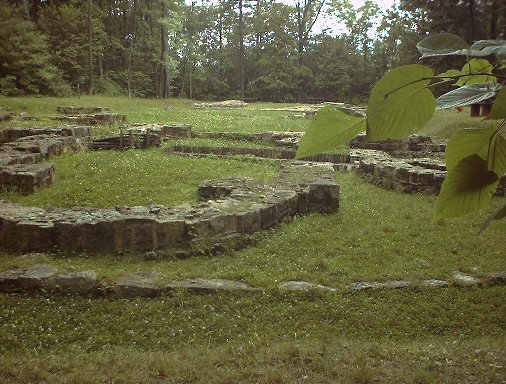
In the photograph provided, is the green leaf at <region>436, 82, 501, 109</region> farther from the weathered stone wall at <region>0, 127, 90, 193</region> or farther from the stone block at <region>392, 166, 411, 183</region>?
the stone block at <region>392, 166, 411, 183</region>

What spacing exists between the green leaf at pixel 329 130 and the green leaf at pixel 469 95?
11 cm

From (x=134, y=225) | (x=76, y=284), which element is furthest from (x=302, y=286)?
(x=76, y=284)

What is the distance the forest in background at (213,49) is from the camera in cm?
A: 2850

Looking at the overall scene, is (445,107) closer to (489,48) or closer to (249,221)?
(489,48)

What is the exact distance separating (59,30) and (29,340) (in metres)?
27.8

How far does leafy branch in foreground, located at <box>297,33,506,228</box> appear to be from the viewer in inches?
15.3

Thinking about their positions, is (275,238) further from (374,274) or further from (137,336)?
(137,336)

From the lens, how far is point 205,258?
608cm

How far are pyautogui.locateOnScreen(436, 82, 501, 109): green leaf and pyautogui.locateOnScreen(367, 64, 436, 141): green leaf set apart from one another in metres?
0.05

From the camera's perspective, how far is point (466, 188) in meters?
0.45

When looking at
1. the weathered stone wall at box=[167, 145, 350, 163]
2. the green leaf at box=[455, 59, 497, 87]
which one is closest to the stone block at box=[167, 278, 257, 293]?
the green leaf at box=[455, 59, 497, 87]

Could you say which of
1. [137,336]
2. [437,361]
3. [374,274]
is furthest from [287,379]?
[374,274]

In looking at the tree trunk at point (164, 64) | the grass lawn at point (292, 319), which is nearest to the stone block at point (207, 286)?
the grass lawn at point (292, 319)

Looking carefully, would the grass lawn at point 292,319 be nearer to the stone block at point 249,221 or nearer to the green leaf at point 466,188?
the stone block at point 249,221
